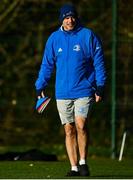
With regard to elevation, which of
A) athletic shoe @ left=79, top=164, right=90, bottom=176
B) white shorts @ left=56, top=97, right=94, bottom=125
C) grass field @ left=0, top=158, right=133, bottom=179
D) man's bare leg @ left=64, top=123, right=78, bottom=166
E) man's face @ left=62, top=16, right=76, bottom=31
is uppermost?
man's face @ left=62, top=16, right=76, bottom=31

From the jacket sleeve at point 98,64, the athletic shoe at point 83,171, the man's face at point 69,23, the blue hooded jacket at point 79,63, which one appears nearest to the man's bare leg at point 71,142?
the athletic shoe at point 83,171

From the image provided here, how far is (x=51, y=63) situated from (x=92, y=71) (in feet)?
1.50

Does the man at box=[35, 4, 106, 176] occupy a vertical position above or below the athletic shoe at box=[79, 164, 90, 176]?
above

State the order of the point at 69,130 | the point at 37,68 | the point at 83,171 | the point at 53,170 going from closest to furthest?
1. the point at 83,171
2. the point at 69,130
3. the point at 53,170
4. the point at 37,68

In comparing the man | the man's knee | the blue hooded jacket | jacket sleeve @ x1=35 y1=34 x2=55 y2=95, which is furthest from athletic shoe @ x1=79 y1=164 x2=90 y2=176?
jacket sleeve @ x1=35 y1=34 x2=55 y2=95

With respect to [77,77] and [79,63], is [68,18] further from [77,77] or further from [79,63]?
[77,77]

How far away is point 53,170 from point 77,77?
5.01 feet

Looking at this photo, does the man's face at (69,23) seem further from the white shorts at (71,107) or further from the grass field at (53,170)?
the grass field at (53,170)

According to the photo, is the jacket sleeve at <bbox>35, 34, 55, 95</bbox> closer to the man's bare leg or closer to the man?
the man

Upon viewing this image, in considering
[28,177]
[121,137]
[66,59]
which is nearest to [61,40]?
[66,59]

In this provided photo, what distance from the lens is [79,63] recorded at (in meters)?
9.53

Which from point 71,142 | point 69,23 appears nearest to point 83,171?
point 71,142

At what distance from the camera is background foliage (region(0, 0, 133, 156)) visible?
14539mm

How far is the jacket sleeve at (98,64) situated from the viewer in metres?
9.47
